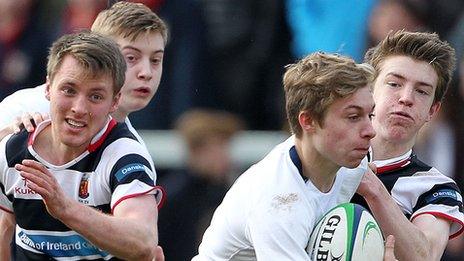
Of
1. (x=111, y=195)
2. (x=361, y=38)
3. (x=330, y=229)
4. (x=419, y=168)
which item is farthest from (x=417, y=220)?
(x=361, y=38)

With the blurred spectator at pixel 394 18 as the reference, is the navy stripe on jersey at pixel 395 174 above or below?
below

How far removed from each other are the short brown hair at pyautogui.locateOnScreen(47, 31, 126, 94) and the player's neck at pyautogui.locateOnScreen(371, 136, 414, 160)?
1272mm

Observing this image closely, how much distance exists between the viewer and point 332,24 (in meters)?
9.52

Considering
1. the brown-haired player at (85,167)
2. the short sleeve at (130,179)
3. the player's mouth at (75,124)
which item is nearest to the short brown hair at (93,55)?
the brown-haired player at (85,167)

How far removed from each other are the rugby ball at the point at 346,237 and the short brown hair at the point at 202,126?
3.31 metres

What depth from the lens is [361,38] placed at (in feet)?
31.2

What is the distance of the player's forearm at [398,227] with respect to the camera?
21.6ft

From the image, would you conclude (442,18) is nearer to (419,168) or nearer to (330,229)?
(419,168)

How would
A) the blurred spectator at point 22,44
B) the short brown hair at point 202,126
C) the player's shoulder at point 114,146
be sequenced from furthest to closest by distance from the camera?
the blurred spectator at point 22,44 → the short brown hair at point 202,126 → the player's shoulder at point 114,146

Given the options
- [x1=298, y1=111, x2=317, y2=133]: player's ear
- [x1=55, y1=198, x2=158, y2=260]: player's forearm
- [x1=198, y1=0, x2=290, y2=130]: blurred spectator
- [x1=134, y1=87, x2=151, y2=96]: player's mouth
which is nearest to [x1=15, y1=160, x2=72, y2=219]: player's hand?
[x1=55, y1=198, x2=158, y2=260]: player's forearm

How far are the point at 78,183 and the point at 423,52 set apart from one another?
1708 mm

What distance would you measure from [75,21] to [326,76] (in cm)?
376

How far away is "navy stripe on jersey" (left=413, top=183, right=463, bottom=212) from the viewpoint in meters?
7.00

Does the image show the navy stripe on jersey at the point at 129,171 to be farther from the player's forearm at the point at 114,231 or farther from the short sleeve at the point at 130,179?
the player's forearm at the point at 114,231
